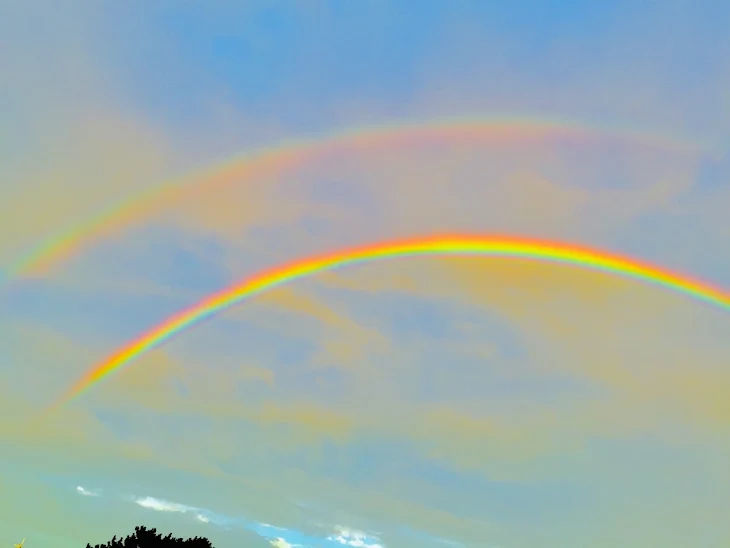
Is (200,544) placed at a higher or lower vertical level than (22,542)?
higher

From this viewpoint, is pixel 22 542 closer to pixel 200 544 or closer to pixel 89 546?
pixel 89 546

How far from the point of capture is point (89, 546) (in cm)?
6088

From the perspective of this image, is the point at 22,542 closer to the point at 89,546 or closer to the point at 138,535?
the point at 89,546

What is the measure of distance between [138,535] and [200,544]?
6.80 meters

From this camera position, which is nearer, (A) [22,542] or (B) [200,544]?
(A) [22,542]

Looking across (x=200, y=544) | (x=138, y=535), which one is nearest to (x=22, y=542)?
(x=138, y=535)

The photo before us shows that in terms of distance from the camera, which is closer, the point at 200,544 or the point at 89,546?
the point at 89,546

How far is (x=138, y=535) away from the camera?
64.4 meters

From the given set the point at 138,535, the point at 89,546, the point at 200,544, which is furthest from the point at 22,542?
the point at 200,544

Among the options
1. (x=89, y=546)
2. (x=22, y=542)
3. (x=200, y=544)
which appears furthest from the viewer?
(x=200, y=544)

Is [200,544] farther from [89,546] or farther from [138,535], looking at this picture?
[89,546]

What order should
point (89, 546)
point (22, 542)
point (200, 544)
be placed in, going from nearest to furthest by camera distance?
1. point (22, 542)
2. point (89, 546)
3. point (200, 544)

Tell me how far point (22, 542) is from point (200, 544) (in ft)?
65.8

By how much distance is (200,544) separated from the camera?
6788 centimetres
